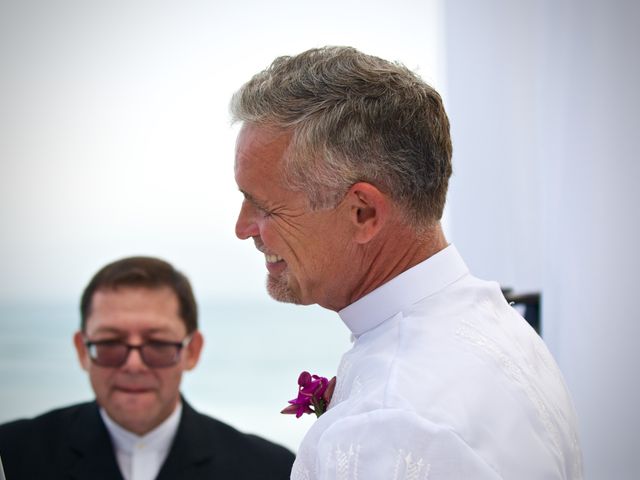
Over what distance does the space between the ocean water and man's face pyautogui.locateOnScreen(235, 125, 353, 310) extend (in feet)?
13.8

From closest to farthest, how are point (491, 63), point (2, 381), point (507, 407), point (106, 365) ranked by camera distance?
1. point (507, 407)
2. point (106, 365)
3. point (491, 63)
4. point (2, 381)

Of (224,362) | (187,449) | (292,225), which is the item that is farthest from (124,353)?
(224,362)

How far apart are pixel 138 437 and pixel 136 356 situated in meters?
0.29

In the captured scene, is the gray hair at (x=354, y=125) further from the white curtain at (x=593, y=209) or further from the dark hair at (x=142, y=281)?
the white curtain at (x=593, y=209)

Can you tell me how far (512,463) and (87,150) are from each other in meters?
4.51

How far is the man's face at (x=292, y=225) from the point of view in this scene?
149cm

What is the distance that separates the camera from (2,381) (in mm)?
5496

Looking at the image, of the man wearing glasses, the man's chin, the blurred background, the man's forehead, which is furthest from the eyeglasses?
the man's forehead

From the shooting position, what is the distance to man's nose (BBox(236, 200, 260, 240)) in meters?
1.57

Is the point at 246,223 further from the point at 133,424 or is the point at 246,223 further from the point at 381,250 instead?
the point at 133,424

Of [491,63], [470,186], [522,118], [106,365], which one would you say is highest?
[491,63]

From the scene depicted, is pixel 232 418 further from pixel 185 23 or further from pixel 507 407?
pixel 507 407

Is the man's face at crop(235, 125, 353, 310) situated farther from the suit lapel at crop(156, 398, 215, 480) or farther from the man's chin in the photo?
the suit lapel at crop(156, 398, 215, 480)

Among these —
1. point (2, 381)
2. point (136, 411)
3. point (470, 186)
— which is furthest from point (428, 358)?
point (2, 381)
